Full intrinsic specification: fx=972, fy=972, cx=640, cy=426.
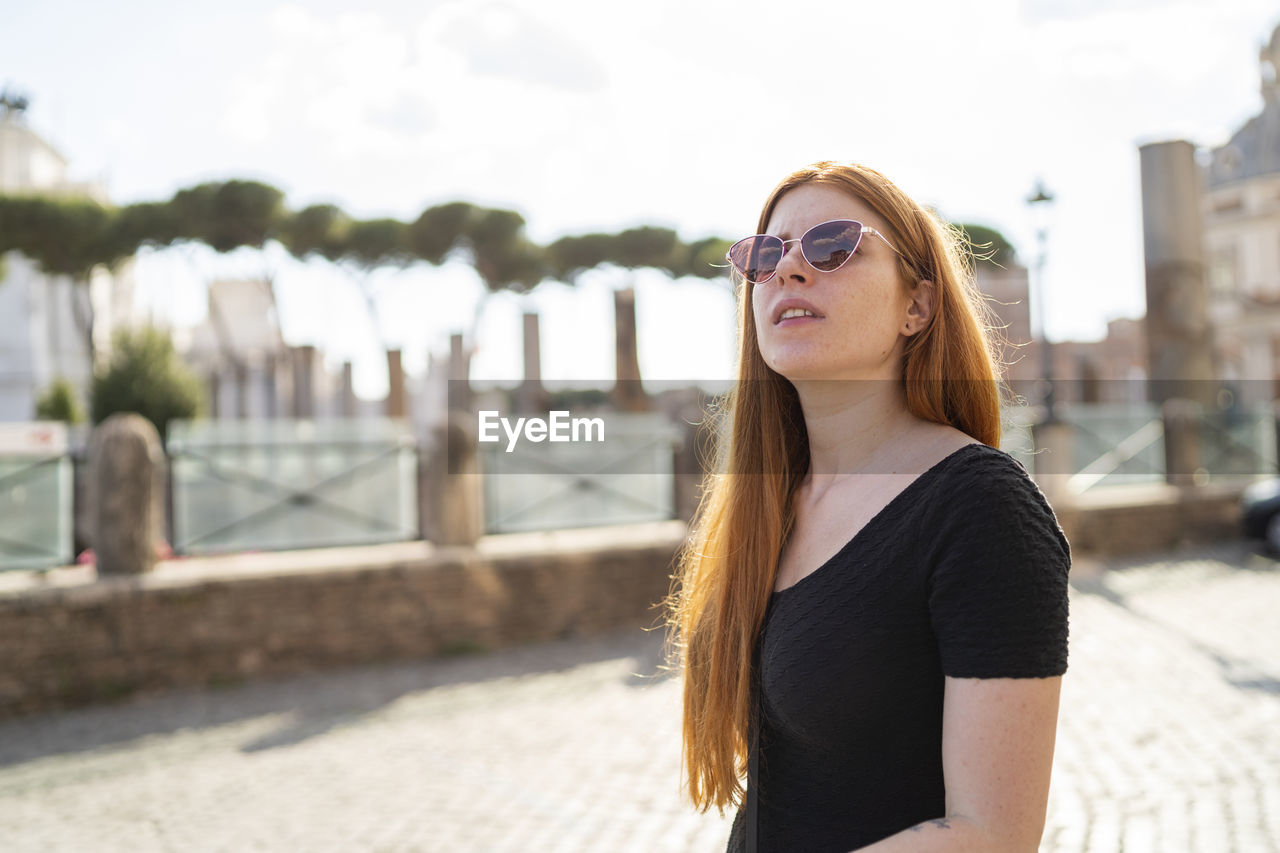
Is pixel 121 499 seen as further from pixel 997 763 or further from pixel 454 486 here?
pixel 997 763

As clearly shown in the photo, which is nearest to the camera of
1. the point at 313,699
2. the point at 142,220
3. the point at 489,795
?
the point at 489,795

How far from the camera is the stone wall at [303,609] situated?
615cm

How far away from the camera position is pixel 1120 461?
1375 centimetres

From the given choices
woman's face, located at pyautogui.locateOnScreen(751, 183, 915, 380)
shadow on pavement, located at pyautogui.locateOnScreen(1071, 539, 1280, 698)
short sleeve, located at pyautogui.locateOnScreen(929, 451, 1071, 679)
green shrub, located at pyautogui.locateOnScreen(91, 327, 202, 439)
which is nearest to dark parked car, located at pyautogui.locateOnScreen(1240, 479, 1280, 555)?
shadow on pavement, located at pyautogui.locateOnScreen(1071, 539, 1280, 698)

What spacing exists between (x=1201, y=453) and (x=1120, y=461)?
4.50 ft

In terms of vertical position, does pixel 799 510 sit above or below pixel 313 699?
above

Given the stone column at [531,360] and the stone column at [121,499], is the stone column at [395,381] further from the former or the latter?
the stone column at [121,499]

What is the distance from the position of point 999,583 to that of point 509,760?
4.27 metres

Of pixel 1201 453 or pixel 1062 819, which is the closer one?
pixel 1062 819

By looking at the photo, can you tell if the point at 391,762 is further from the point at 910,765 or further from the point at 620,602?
the point at 910,765

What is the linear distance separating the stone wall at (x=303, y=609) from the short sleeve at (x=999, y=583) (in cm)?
495

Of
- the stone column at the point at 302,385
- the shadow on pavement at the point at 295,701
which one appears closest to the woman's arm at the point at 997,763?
the shadow on pavement at the point at 295,701

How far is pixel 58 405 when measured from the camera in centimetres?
2630

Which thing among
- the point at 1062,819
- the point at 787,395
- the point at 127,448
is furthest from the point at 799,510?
the point at 127,448
